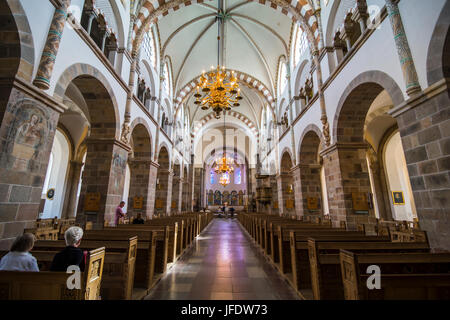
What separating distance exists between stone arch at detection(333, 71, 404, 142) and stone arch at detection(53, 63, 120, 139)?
290 inches

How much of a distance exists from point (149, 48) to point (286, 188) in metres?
11.1

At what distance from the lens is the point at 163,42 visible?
39.6ft

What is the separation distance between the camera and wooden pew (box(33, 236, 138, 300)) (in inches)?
116

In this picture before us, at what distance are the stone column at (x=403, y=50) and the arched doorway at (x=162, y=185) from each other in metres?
11.7

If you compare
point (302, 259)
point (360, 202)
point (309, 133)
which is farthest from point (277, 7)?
point (302, 259)

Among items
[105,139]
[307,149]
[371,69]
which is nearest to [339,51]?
[371,69]

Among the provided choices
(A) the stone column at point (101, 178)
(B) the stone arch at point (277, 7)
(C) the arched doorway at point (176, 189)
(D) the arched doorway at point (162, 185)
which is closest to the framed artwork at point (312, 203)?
(B) the stone arch at point (277, 7)

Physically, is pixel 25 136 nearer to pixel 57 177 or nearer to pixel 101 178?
pixel 101 178

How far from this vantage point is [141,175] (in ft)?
34.1

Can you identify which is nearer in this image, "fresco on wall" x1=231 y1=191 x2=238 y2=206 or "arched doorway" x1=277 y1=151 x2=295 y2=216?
"arched doorway" x1=277 y1=151 x2=295 y2=216

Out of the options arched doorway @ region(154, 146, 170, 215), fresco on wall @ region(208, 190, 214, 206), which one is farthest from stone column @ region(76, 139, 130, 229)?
fresco on wall @ region(208, 190, 214, 206)

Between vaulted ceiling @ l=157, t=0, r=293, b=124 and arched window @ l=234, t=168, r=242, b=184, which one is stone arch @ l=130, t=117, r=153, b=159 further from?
arched window @ l=234, t=168, r=242, b=184
